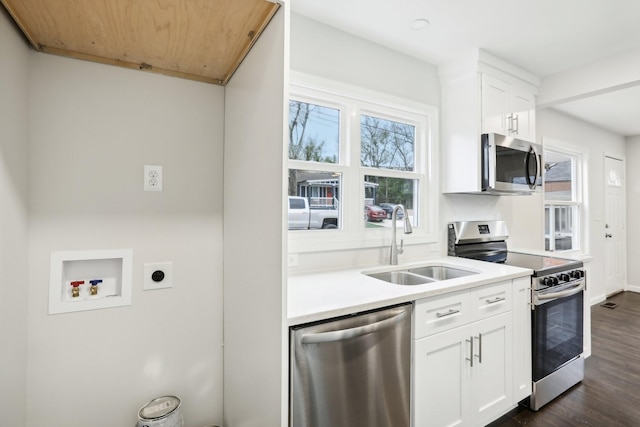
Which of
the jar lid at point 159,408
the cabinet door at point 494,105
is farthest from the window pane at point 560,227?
the jar lid at point 159,408

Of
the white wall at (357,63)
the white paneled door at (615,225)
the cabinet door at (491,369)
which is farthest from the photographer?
the white paneled door at (615,225)

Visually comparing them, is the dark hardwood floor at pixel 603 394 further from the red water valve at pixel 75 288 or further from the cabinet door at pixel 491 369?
the red water valve at pixel 75 288

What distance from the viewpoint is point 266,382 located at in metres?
1.16

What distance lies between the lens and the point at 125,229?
1.41 metres

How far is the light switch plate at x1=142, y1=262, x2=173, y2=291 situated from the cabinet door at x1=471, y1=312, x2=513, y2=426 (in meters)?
1.60

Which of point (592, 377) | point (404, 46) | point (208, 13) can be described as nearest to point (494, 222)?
point (592, 377)

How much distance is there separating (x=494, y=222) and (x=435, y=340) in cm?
174

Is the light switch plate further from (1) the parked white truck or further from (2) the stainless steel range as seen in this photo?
(2) the stainless steel range

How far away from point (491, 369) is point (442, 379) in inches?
16.8

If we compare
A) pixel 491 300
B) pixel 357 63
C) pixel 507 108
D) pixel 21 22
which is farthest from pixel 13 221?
pixel 507 108

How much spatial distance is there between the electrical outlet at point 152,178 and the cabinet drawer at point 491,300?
5.59 feet

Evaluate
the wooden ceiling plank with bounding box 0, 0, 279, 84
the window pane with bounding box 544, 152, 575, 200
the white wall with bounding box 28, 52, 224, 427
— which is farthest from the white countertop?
the window pane with bounding box 544, 152, 575, 200

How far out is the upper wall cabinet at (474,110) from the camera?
7.75 feet

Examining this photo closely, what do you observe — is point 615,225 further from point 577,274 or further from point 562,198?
point 577,274
